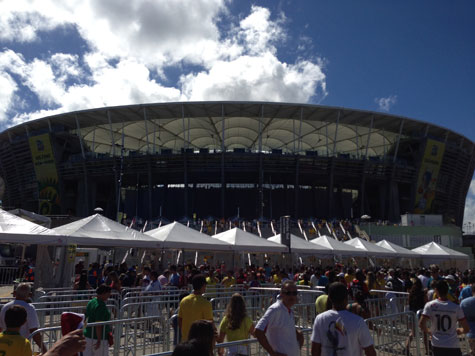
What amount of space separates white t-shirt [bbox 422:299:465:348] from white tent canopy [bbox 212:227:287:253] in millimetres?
11590

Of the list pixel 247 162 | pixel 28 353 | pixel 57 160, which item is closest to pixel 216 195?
pixel 247 162

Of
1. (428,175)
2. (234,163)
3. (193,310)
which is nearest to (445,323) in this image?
(193,310)

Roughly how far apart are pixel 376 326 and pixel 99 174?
51.9 metres

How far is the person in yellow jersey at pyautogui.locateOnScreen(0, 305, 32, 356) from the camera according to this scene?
12.1 ft

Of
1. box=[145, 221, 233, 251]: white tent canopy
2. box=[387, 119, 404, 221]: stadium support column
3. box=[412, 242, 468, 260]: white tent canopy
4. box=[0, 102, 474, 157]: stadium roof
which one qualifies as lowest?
box=[412, 242, 468, 260]: white tent canopy

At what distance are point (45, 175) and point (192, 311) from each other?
56.8 meters

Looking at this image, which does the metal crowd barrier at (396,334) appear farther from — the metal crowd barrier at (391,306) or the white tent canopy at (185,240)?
the white tent canopy at (185,240)

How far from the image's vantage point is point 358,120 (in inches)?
2149

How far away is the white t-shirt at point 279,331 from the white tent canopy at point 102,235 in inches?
407

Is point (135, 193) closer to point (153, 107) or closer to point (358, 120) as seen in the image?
point (153, 107)

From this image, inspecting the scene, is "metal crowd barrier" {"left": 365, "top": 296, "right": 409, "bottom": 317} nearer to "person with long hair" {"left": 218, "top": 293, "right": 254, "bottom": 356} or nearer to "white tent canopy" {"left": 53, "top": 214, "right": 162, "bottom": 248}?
"person with long hair" {"left": 218, "top": 293, "right": 254, "bottom": 356}

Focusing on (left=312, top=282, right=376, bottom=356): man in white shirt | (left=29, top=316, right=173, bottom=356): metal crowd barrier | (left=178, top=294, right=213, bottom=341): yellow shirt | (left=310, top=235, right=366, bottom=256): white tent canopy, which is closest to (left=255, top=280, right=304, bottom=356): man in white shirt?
(left=312, top=282, right=376, bottom=356): man in white shirt

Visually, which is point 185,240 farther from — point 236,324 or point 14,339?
point 14,339

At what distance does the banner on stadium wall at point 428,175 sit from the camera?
185ft
